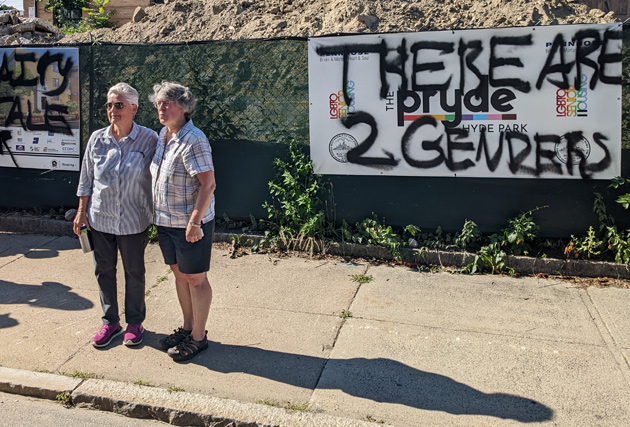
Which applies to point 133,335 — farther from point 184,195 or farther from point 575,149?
point 575,149

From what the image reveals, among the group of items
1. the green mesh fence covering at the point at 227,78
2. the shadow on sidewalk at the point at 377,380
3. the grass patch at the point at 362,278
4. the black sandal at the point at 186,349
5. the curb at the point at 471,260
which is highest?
the green mesh fence covering at the point at 227,78

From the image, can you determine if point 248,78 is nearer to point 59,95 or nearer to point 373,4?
point 59,95

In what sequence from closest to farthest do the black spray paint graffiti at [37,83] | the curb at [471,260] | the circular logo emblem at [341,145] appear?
the curb at [471,260], the circular logo emblem at [341,145], the black spray paint graffiti at [37,83]

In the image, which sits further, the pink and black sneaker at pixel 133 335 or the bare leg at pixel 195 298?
the pink and black sneaker at pixel 133 335

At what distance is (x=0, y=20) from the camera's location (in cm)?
1321

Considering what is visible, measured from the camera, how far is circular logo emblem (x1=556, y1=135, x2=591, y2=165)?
231 inches

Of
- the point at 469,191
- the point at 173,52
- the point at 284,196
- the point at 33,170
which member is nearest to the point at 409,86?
the point at 469,191

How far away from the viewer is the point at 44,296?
18.1 ft

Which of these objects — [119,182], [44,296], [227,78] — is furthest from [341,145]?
[44,296]

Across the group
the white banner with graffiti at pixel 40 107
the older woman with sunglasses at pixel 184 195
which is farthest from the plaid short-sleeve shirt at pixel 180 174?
the white banner with graffiti at pixel 40 107

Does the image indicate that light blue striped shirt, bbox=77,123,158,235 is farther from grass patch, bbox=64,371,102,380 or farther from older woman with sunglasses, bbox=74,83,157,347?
grass patch, bbox=64,371,102,380

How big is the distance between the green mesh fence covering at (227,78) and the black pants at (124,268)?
253 centimetres

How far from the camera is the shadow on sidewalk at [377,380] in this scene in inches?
148

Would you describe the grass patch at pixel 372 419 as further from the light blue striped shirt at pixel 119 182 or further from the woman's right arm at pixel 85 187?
the woman's right arm at pixel 85 187
